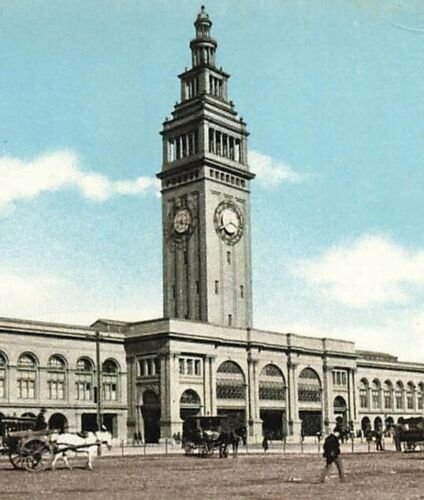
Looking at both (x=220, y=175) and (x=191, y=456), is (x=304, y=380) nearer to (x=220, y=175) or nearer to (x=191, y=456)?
(x=220, y=175)

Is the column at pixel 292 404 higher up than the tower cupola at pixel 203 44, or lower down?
lower down

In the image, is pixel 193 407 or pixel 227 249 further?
pixel 227 249

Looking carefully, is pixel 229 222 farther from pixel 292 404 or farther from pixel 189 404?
pixel 189 404

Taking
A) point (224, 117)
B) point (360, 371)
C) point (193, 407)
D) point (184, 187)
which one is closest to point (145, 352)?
point (193, 407)

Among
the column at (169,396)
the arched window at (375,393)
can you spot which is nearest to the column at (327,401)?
the arched window at (375,393)

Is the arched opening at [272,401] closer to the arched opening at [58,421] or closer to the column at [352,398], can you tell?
the column at [352,398]

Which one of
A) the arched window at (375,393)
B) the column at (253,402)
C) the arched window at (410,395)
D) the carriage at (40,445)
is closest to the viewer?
the carriage at (40,445)

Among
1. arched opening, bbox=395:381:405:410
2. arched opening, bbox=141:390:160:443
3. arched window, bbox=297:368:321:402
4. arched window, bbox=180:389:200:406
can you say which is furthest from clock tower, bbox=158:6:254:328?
arched opening, bbox=395:381:405:410
